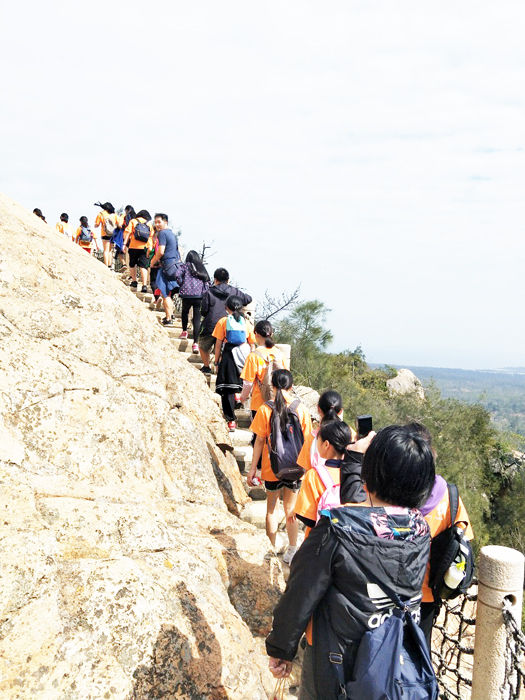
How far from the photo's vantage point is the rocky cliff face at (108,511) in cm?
241

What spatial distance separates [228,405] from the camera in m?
7.10

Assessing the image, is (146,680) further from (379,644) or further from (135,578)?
(379,644)

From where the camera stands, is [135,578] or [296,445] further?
[296,445]

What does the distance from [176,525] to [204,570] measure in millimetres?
586

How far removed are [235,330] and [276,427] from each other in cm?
222

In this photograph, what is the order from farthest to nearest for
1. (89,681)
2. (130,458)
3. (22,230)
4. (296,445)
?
(22,230) → (296,445) → (130,458) → (89,681)

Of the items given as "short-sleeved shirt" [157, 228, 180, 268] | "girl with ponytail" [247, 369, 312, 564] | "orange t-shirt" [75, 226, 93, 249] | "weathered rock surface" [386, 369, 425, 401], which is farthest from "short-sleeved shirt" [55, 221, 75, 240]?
"weathered rock surface" [386, 369, 425, 401]

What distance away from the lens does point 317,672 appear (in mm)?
2078

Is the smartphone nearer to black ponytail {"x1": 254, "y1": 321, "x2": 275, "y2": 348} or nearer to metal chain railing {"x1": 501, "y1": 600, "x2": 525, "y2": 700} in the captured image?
metal chain railing {"x1": 501, "y1": 600, "x2": 525, "y2": 700}

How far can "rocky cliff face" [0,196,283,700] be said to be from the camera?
241 cm

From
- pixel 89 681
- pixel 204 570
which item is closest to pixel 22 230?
pixel 204 570

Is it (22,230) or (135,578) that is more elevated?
(22,230)

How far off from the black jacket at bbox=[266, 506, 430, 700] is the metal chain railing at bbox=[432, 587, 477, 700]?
1.72 meters

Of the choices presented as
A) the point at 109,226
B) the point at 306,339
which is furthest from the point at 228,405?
the point at 306,339
